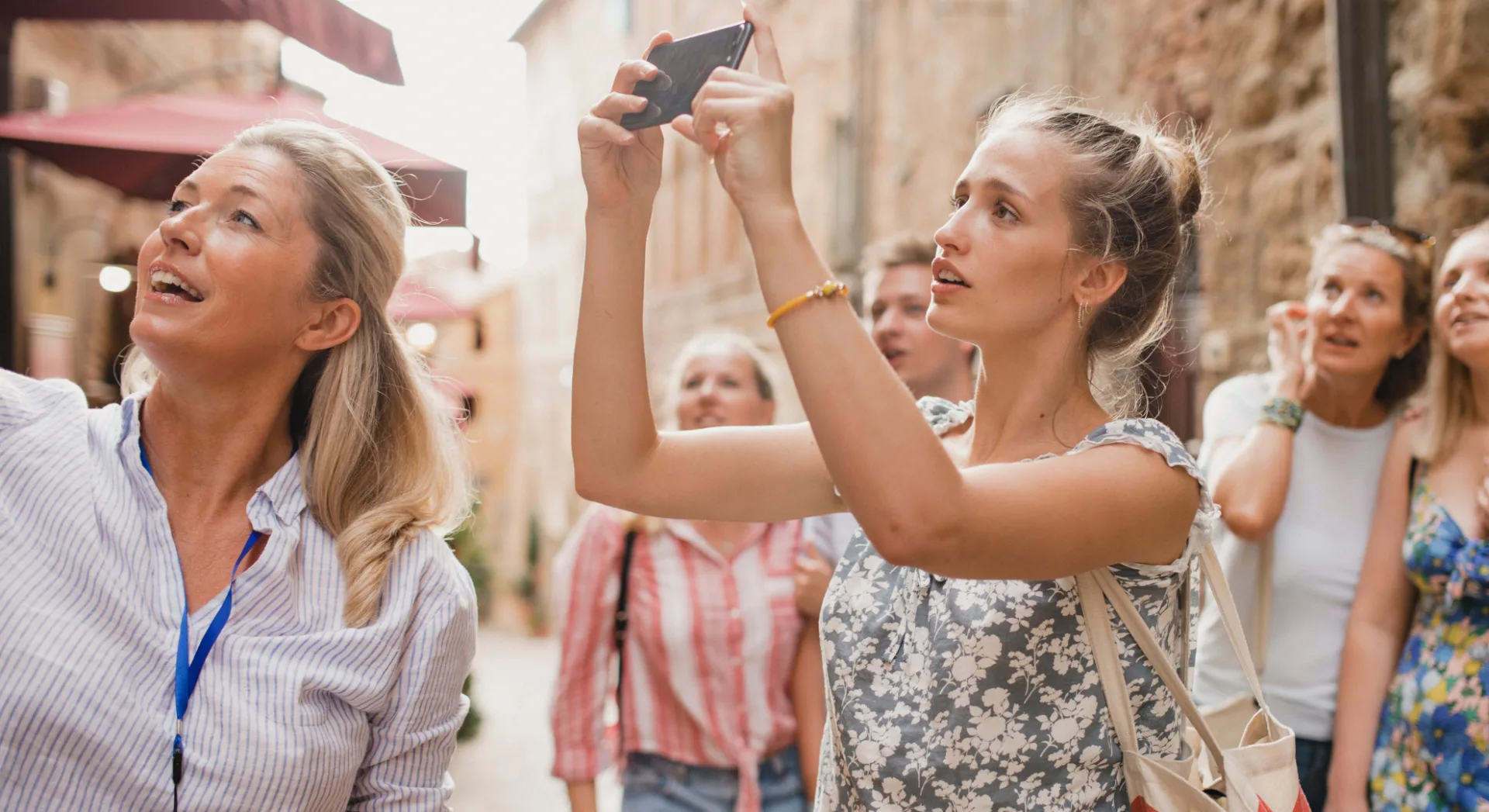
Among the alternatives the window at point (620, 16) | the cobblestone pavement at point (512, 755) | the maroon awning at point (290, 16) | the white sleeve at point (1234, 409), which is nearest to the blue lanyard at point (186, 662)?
the maroon awning at point (290, 16)

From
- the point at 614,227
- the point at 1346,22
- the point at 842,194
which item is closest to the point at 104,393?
the point at 614,227

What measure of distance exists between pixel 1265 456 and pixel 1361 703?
530 mm

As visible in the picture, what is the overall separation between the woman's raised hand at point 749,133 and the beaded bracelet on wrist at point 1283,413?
177cm

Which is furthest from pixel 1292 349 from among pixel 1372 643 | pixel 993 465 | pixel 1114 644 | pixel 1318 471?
pixel 993 465

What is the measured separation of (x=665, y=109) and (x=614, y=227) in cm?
20

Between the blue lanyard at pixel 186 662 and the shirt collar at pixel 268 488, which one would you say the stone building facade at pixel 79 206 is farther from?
the blue lanyard at pixel 186 662

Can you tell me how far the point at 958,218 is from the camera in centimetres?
151

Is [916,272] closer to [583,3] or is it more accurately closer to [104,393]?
[104,393]

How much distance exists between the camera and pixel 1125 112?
5230mm

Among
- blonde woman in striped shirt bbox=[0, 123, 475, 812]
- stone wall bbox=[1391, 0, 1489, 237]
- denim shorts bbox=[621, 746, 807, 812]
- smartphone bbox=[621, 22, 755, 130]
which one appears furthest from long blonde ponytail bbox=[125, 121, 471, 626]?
stone wall bbox=[1391, 0, 1489, 237]

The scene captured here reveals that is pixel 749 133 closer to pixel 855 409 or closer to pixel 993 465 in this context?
pixel 855 409

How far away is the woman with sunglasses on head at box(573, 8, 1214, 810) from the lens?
4.29ft

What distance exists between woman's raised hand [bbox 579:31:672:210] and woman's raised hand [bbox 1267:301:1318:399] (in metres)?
1.73

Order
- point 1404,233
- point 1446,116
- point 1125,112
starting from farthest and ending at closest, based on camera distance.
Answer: point 1125,112 → point 1446,116 → point 1404,233
